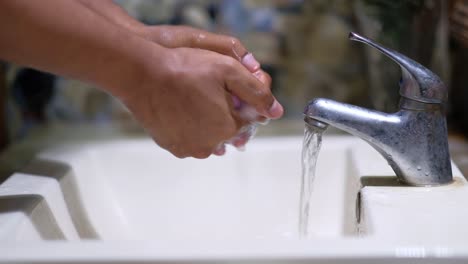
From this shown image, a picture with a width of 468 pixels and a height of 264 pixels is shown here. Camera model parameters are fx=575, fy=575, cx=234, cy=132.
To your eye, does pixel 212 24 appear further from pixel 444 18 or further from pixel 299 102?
pixel 444 18

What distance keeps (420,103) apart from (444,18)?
29 cm

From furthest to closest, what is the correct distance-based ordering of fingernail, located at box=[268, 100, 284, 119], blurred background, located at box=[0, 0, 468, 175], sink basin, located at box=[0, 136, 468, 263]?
1. blurred background, located at box=[0, 0, 468, 175]
2. fingernail, located at box=[268, 100, 284, 119]
3. sink basin, located at box=[0, 136, 468, 263]

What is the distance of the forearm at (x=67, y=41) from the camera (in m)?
0.47

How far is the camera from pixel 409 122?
1.88 ft

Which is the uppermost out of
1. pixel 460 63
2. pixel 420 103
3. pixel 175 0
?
pixel 175 0

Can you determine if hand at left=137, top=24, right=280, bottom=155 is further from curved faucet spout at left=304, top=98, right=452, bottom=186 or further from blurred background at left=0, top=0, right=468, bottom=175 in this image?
blurred background at left=0, top=0, right=468, bottom=175

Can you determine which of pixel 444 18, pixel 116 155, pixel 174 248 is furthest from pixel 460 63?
pixel 174 248

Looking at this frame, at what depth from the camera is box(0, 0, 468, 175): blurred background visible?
3.10ft

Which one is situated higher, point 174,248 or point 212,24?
point 212,24

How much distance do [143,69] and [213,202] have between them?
0.30m

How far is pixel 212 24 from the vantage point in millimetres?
979

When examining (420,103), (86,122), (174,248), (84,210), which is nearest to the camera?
(174,248)

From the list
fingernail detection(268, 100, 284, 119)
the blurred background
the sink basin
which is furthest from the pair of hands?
the blurred background

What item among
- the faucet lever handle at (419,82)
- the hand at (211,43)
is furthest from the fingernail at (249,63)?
the faucet lever handle at (419,82)
